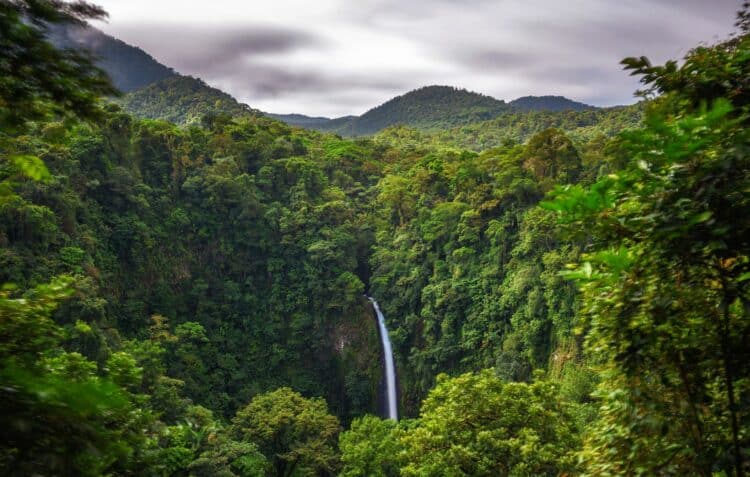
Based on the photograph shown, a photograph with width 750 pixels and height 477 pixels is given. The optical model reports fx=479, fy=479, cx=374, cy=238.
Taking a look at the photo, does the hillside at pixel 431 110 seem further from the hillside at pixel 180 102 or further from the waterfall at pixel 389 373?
the waterfall at pixel 389 373

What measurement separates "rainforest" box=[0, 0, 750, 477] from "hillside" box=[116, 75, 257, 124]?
1518 centimetres

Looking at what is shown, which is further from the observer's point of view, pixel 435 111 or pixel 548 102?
pixel 548 102

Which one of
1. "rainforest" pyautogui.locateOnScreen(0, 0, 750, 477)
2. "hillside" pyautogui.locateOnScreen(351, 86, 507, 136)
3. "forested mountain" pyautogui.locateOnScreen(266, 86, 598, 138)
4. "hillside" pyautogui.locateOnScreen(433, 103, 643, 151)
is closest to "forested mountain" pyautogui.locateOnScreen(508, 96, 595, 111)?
"forested mountain" pyautogui.locateOnScreen(266, 86, 598, 138)

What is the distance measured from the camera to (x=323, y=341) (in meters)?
24.3

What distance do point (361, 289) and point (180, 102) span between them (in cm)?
3352

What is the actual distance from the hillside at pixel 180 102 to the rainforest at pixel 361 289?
49.8 ft

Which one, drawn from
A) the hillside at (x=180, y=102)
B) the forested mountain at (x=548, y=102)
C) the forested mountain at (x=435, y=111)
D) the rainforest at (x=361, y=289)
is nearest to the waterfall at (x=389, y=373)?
the rainforest at (x=361, y=289)

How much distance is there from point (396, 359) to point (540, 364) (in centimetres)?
827

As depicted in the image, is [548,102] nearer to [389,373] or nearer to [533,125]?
[533,125]

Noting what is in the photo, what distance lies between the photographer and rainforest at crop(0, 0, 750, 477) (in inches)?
86.3

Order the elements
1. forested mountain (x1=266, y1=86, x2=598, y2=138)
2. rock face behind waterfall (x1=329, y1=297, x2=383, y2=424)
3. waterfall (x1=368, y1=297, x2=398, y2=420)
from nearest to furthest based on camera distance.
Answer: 1. waterfall (x1=368, y1=297, x2=398, y2=420)
2. rock face behind waterfall (x1=329, y1=297, x2=383, y2=424)
3. forested mountain (x1=266, y1=86, x2=598, y2=138)

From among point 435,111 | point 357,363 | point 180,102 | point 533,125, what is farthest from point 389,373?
point 435,111

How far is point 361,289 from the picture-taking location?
24.0 meters

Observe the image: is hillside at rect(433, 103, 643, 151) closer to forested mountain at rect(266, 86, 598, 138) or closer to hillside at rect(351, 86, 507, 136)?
forested mountain at rect(266, 86, 598, 138)
